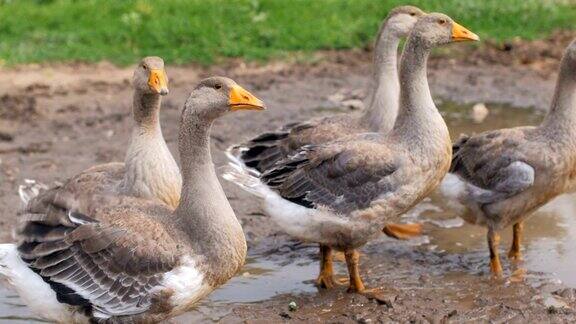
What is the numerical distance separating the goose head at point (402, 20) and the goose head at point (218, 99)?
3.40m

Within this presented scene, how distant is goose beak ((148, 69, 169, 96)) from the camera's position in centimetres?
729

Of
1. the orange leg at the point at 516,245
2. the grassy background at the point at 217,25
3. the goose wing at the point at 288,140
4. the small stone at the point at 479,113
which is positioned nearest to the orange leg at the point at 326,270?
the goose wing at the point at 288,140

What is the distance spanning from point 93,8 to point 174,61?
2718mm

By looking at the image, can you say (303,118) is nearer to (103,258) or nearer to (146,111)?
(146,111)

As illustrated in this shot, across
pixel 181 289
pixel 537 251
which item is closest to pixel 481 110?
pixel 537 251

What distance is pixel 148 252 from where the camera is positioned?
20.5ft

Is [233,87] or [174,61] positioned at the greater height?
[233,87]

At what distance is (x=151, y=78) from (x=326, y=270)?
2026 mm

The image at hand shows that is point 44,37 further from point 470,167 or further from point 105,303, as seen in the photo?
point 105,303

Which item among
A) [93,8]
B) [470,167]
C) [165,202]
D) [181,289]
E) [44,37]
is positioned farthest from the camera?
[93,8]

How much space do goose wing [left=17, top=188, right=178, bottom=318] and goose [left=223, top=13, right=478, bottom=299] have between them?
1.59 m

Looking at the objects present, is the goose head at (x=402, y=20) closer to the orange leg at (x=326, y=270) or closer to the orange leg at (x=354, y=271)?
the orange leg at (x=326, y=270)

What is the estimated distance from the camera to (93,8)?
16.4 m

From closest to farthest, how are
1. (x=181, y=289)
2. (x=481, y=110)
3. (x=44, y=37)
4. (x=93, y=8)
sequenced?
(x=181, y=289), (x=481, y=110), (x=44, y=37), (x=93, y=8)
